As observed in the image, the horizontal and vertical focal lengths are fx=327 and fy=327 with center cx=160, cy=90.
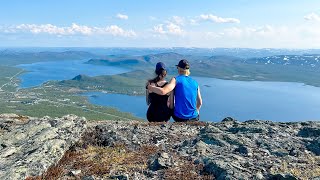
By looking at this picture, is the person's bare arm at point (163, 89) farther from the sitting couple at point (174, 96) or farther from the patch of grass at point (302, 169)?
the patch of grass at point (302, 169)

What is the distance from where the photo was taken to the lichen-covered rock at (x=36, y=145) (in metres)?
8.77

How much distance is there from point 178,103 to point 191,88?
0.89 m

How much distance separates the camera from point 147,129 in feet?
44.6

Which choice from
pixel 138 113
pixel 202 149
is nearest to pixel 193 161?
pixel 202 149

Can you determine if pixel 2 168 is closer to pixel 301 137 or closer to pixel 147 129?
pixel 147 129

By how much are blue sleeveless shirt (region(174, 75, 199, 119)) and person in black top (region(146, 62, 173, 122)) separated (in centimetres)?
41

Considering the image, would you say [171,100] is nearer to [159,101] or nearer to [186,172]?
[159,101]

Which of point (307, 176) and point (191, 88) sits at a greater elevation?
point (191, 88)

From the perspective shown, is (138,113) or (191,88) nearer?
(191,88)

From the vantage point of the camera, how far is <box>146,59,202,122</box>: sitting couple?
13.5 metres

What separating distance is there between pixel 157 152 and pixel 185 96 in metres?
4.00

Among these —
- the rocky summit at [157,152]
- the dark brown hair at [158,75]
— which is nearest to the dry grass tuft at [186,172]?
the rocky summit at [157,152]

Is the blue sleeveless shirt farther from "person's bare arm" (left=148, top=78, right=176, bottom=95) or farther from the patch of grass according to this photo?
the patch of grass

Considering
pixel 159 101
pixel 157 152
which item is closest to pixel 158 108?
pixel 159 101
